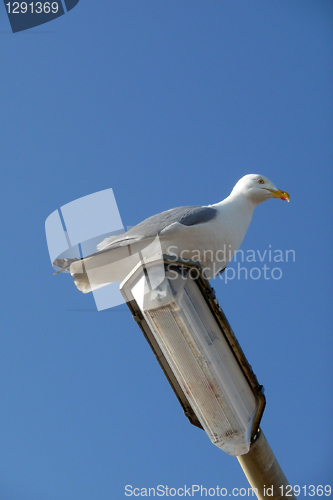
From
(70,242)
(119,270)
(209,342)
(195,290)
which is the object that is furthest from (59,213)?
(209,342)

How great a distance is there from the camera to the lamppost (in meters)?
2.02

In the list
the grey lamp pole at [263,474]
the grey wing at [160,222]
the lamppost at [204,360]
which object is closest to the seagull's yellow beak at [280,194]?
the grey wing at [160,222]

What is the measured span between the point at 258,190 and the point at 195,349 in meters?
2.34

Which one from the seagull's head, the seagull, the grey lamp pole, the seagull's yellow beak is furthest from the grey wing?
the grey lamp pole

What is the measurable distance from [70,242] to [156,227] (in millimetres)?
652

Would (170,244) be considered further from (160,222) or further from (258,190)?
(258,190)

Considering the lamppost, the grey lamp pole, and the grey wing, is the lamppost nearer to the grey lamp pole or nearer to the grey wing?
the grey lamp pole

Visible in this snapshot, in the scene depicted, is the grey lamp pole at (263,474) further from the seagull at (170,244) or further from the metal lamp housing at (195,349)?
the seagull at (170,244)

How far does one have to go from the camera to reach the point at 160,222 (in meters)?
3.42

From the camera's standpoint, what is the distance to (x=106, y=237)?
350 centimetres

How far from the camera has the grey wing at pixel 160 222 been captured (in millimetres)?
3355

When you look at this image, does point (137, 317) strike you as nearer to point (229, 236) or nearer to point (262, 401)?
point (262, 401)

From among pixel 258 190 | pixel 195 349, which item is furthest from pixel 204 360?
pixel 258 190

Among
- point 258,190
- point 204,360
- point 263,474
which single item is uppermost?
point 258,190
